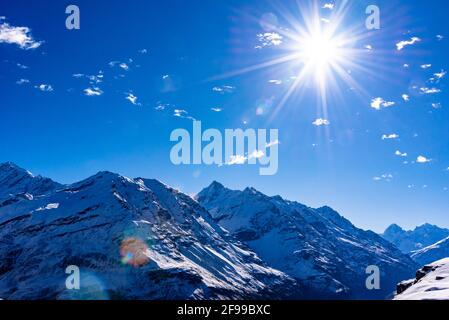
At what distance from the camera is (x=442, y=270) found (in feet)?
193
